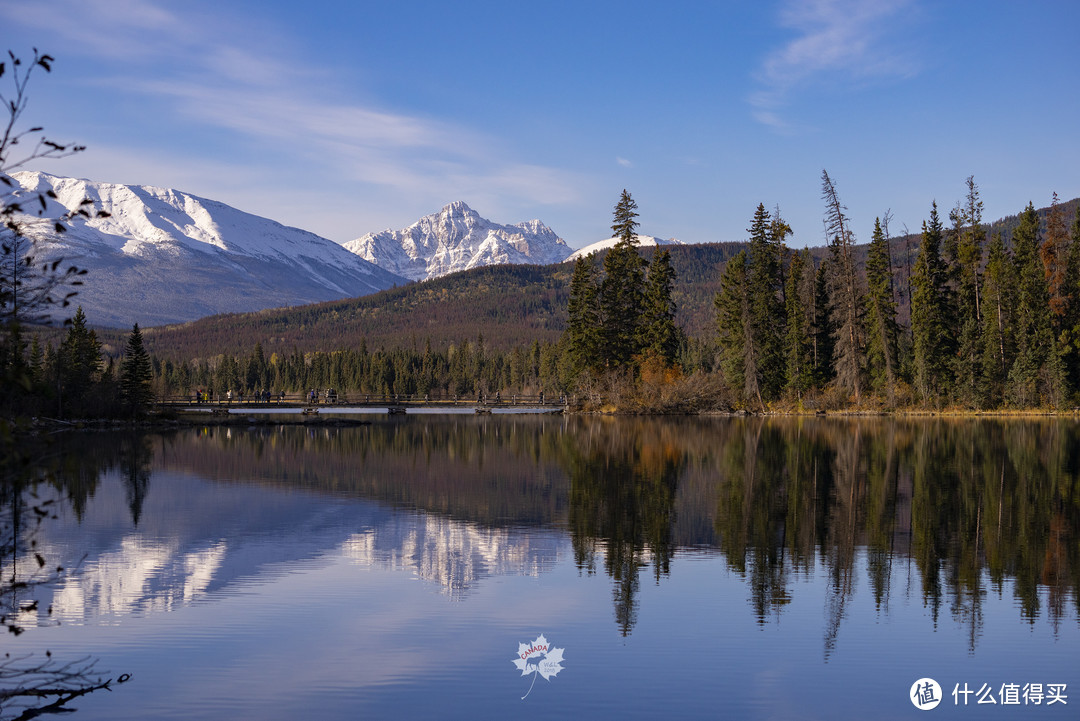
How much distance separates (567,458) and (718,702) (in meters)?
32.0

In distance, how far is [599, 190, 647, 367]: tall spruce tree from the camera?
309ft

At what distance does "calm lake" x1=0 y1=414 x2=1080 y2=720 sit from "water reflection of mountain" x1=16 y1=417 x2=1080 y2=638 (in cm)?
13

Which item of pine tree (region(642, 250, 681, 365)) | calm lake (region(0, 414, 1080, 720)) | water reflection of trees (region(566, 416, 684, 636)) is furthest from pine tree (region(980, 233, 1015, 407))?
calm lake (region(0, 414, 1080, 720))

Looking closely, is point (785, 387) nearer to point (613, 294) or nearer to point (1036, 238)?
point (613, 294)

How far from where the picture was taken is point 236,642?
14039 millimetres

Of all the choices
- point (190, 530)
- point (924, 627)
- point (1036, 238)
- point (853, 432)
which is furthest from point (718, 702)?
point (1036, 238)

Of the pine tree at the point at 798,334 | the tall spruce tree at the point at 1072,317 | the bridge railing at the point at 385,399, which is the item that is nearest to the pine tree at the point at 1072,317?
the tall spruce tree at the point at 1072,317

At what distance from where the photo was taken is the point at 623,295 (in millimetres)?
95125
